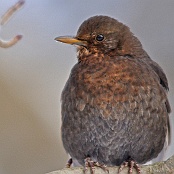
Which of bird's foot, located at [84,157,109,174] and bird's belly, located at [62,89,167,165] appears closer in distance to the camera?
bird's foot, located at [84,157,109,174]

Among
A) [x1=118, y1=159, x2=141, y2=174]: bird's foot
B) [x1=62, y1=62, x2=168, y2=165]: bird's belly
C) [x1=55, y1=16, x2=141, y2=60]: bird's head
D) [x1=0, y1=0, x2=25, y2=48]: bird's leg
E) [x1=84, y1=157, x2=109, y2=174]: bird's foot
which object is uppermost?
[x1=0, y1=0, x2=25, y2=48]: bird's leg

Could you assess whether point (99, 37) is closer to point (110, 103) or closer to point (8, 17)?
point (110, 103)

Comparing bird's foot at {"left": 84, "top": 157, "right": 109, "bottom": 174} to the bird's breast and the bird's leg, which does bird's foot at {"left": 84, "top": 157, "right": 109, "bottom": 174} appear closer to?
the bird's breast

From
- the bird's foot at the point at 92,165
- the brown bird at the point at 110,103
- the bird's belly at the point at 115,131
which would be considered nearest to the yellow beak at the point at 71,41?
the brown bird at the point at 110,103

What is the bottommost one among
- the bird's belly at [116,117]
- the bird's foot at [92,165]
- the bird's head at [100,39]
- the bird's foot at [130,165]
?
the bird's foot at [130,165]

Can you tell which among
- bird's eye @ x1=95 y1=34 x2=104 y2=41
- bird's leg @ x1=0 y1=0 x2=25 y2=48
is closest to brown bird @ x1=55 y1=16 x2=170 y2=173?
bird's eye @ x1=95 y1=34 x2=104 y2=41

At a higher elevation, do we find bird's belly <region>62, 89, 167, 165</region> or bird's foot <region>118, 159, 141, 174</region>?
bird's belly <region>62, 89, 167, 165</region>

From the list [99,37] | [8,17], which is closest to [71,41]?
[99,37]

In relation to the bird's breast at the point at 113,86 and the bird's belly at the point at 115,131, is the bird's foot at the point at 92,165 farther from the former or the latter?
the bird's breast at the point at 113,86

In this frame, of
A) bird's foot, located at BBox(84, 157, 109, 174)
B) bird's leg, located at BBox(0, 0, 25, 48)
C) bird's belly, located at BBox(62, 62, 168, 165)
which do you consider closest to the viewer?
bird's leg, located at BBox(0, 0, 25, 48)
